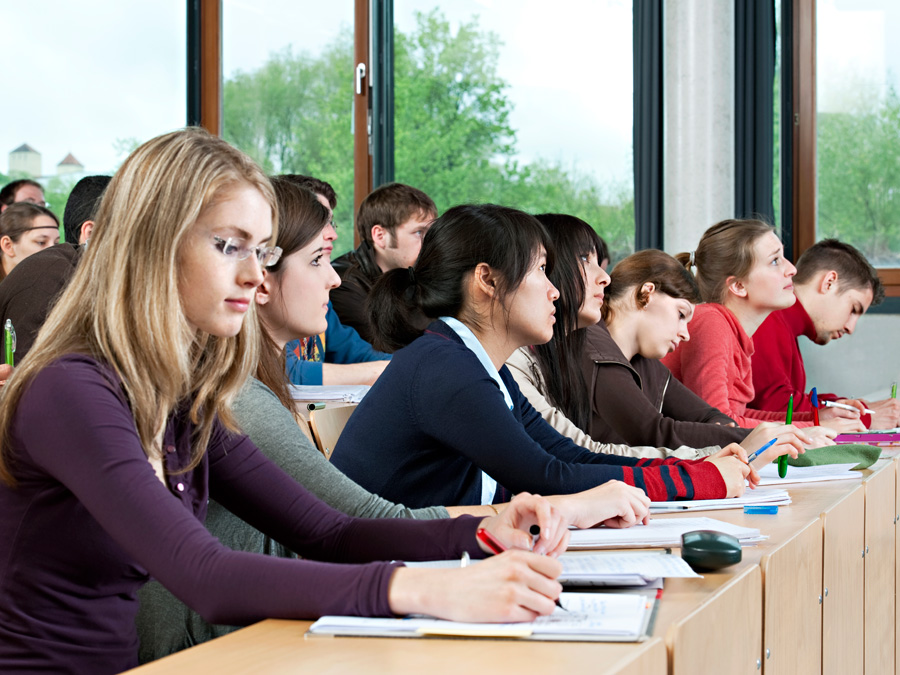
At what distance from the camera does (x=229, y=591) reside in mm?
959

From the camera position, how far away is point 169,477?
1194 mm

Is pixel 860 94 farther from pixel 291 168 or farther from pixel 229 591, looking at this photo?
pixel 229 591

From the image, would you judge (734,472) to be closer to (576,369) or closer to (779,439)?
(779,439)

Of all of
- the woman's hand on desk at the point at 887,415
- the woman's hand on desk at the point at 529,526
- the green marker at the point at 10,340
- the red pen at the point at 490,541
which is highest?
the green marker at the point at 10,340

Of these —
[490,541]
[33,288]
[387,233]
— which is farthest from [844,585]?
[387,233]

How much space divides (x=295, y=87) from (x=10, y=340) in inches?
135

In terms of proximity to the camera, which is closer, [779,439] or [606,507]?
[606,507]

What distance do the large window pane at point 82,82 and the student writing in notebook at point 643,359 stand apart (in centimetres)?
392

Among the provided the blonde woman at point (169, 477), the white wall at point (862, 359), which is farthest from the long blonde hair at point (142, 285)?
the white wall at point (862, 359)

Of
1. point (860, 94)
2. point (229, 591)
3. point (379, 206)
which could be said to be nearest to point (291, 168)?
point (379, 206)

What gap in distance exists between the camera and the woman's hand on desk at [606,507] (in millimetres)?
1419

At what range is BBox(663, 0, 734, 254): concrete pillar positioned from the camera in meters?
4.70

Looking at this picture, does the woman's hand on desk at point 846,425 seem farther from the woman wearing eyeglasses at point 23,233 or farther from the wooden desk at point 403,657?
the woman wearing eyeglasses at point 23,233

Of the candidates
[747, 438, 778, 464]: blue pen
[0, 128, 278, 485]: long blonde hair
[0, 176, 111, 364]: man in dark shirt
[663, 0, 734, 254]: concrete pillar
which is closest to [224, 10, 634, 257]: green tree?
[663, 0, 734, 254]: concrete pillar
